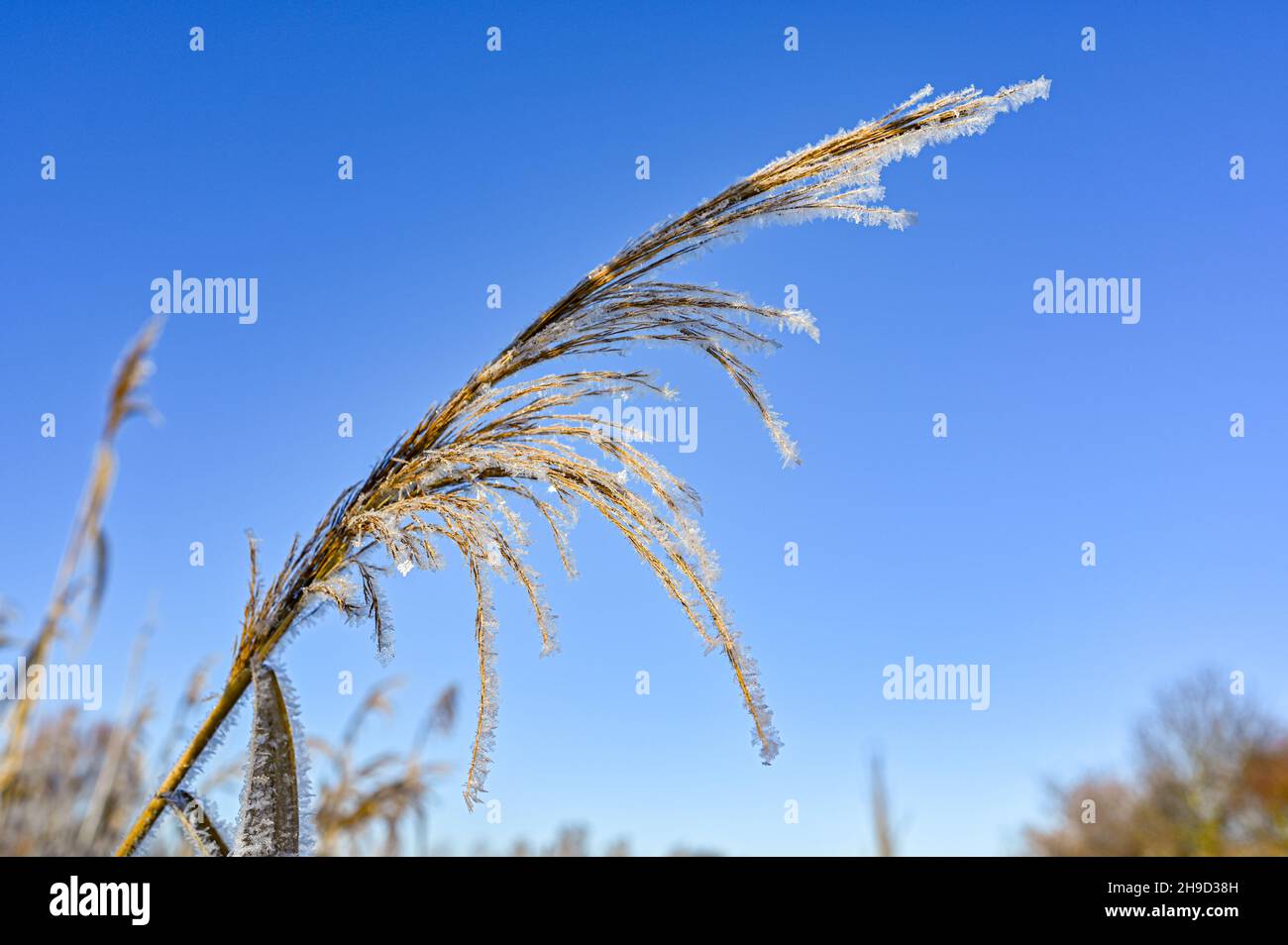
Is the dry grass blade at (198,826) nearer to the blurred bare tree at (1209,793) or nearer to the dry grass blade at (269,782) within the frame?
the dry grass blade at (269,782)

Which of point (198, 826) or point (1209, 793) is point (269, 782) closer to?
point (198, 826)

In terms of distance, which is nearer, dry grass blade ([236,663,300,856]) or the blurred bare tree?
dry grass blade ([236,663,300,856])

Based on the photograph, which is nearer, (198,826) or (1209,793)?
(198,826)

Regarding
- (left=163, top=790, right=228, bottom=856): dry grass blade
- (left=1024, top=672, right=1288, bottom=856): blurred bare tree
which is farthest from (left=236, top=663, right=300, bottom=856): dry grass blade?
(left=1024, top=672, right=1288, bottom=856): blurred bare tree

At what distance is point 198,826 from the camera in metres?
1.45

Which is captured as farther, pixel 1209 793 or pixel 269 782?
pixel 1209 793

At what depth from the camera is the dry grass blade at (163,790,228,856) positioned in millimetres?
1430

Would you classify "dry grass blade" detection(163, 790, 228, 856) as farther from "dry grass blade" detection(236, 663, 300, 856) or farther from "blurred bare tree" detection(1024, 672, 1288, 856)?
"blurred bare tree" detection(1024, 672, 1288, 856)

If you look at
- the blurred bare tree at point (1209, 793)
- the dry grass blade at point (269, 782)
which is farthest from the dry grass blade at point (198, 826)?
the blurred bare tree at point (1209, 793)

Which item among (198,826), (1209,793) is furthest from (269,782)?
(1209,793)

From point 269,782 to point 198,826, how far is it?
0.13 meters

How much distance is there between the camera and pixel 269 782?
1.45m

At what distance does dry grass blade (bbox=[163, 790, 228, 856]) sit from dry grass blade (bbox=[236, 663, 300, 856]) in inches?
1.9
